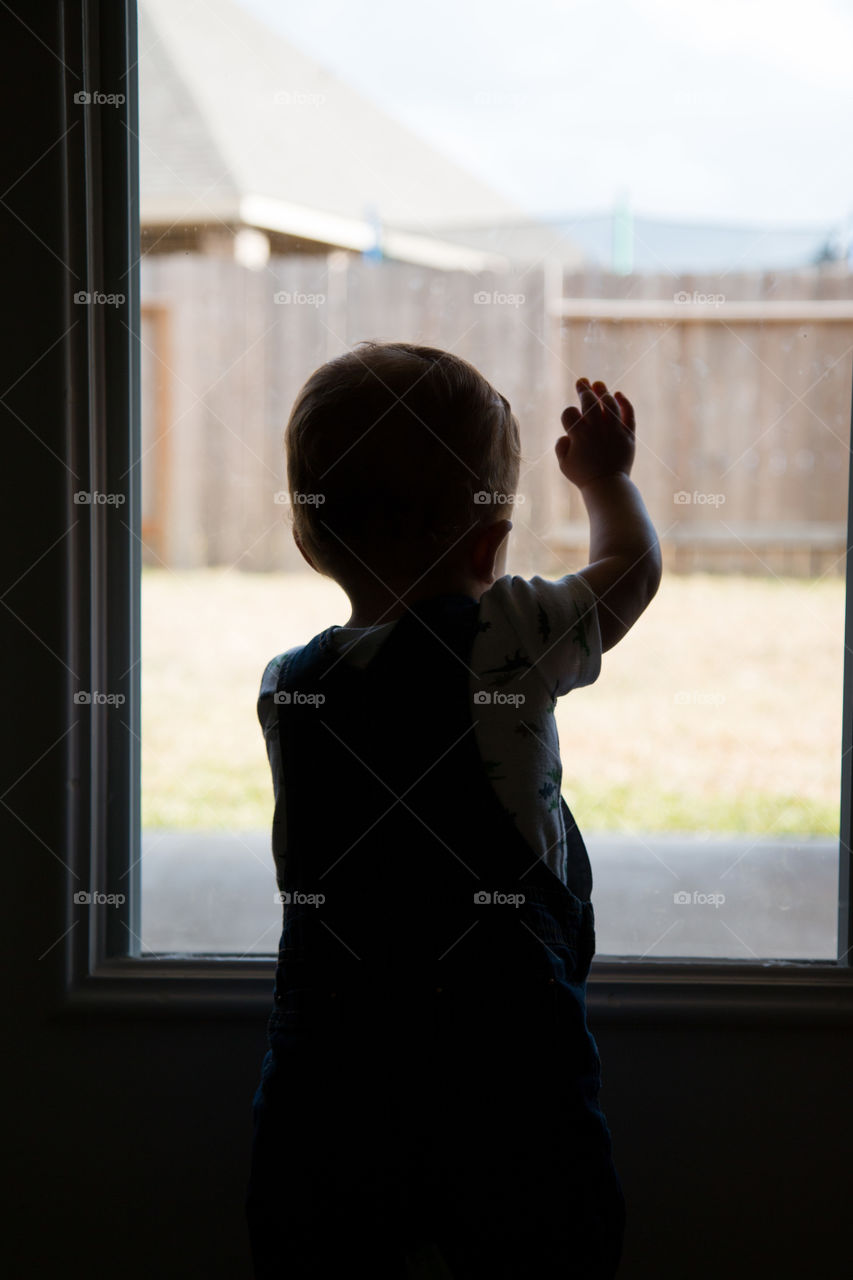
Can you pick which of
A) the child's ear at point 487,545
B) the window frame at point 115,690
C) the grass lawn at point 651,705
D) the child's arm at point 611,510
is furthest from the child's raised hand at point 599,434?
the window frame at point 115,690

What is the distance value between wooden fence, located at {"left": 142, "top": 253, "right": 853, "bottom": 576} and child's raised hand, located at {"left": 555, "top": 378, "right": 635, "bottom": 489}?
0.17 meters

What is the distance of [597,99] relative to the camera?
102 centimetres

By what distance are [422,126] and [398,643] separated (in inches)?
24.3

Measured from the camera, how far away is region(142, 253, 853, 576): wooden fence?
1.04 m

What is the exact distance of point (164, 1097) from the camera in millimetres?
972

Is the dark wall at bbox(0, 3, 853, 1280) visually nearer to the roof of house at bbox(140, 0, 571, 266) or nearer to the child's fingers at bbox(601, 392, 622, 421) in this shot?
the roof of house at bbox(140, 0, 571, 266)

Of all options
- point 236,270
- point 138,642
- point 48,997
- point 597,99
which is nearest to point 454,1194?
point 48,997

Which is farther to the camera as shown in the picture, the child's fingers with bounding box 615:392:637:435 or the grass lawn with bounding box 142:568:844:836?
the grass lawn with bounding box 142:568:844:836

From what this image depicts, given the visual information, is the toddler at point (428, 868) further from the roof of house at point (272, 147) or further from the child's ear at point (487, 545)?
the roof of house at point (272, 147)

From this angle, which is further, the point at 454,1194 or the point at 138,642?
the point at 138,642

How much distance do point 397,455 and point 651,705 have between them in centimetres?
48

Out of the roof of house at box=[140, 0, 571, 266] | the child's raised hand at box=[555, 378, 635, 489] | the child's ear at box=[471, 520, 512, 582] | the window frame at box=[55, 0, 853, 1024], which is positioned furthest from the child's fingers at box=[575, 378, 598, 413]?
the window frame at box=[55, 0, 853, 1024]

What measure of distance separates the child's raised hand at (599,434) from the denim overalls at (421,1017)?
7.7 inches

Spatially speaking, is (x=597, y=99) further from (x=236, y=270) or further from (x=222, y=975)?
(x=222, y=975)
